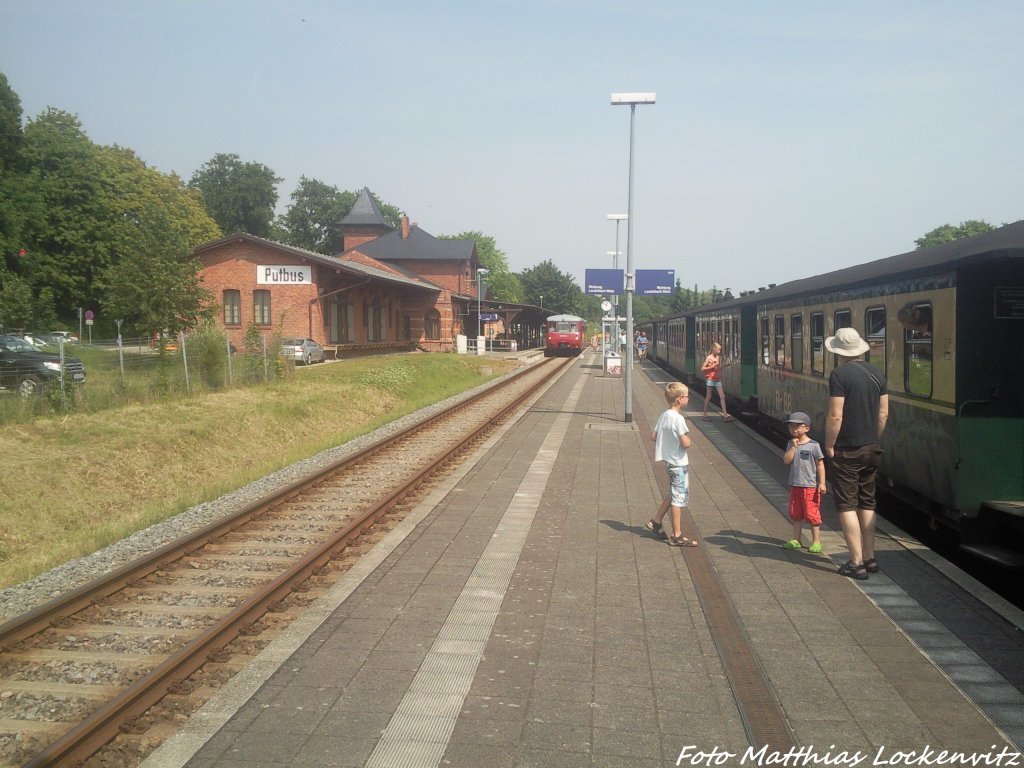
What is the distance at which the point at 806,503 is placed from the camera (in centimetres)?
780

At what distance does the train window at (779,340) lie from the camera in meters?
15.4

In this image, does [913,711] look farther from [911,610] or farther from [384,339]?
[384,339]

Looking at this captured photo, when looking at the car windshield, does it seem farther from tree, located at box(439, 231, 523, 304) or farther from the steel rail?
tree, located at box(439, 231, 523, 304)

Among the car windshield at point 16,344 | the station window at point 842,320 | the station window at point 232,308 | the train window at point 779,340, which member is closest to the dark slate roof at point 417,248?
the station window at point 232,308

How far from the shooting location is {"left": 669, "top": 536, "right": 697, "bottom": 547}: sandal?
8188 millimetres

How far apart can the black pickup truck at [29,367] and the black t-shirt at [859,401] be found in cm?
1469

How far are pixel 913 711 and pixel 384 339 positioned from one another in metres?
49.6

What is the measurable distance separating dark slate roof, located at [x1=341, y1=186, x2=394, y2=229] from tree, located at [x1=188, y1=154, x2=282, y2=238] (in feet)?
33.8

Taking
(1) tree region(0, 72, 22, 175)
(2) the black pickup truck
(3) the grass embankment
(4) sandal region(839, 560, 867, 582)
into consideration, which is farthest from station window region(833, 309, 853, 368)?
(1) tree region(0, 72, 22, 175)

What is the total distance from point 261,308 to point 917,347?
37400 mm

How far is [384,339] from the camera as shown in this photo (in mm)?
53125

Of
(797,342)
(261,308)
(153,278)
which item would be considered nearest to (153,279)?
(153,278)

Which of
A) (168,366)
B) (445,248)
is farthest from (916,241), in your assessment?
(168,366)

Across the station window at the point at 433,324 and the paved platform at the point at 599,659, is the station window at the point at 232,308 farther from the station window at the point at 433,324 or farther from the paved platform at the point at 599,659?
the paved platform at the point at 599,659
